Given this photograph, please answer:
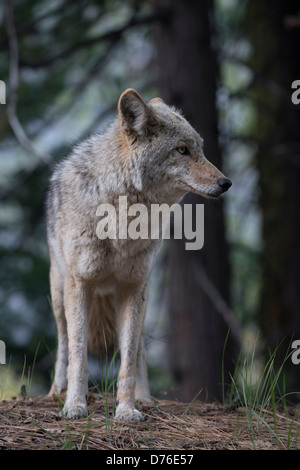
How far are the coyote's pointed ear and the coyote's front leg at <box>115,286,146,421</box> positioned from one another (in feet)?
3.63

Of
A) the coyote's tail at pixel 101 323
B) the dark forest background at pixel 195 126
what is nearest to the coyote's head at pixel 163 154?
the coyote's tail at pixel 101 323

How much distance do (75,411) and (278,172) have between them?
20.7 feet

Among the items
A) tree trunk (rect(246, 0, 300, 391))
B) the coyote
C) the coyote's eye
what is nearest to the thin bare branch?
the coyote

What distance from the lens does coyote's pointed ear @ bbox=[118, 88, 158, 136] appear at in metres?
3.96

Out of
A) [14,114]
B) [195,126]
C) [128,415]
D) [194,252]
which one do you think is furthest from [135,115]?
[194,252]

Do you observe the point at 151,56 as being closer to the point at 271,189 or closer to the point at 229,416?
the point at 271,189

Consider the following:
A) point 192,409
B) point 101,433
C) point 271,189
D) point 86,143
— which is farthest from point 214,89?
point 101,433

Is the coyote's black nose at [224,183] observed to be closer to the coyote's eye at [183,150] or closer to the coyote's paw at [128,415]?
the coyote's eye at [183,150]

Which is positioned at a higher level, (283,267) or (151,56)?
(151,56)

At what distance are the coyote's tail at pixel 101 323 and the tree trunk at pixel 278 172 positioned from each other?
413cm

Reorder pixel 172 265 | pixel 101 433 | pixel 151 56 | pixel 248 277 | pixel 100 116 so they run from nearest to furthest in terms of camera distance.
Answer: pixel 101 433, pixel 172 265, pixel 100 116, pixel 151 56, pixel 248 277

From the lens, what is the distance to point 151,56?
9.95 m

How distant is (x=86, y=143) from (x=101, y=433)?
88.0 inches

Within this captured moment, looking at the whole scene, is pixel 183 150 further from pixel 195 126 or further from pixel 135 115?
pixel 195 126
